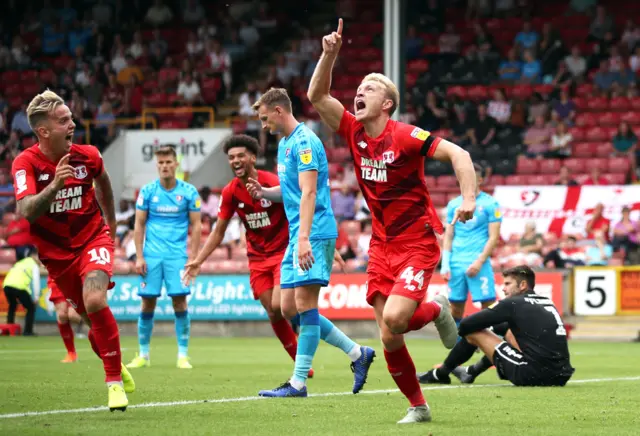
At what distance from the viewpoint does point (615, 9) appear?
2922 cm

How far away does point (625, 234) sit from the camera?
22.2 meters

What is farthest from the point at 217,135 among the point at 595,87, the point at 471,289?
the point at 471,289

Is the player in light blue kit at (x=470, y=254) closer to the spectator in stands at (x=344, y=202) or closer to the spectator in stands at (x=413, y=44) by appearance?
the spectator in stands at (x=344, y=202)

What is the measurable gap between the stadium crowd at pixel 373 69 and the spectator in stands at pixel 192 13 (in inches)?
1.5

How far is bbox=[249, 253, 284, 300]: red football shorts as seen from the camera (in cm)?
1133

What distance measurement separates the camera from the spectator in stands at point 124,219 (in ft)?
83.3

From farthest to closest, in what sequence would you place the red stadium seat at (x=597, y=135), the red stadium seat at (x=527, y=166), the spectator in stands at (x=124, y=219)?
the red stadium seat at (x=597, y=135), the spectator in stands at (x=124, y=219), the red stadium seat at (x=527, y=166)

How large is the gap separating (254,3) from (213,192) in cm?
834

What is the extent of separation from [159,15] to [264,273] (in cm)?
2337

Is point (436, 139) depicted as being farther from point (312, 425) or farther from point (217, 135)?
point (217, 135)

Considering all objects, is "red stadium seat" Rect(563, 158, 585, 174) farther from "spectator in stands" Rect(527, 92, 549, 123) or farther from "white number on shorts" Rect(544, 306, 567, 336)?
"white number on shorts" Rect(544, 306, 567, 336)

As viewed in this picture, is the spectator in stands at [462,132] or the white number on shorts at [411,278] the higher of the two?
the spectator in stands at [462,132]

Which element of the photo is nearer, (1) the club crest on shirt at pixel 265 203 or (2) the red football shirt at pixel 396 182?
(2) the red football shirt at pixel 396 182

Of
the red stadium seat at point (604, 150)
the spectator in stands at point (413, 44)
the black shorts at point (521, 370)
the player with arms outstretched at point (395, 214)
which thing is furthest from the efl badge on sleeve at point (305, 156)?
the spectator in stands at point (413, 44)
